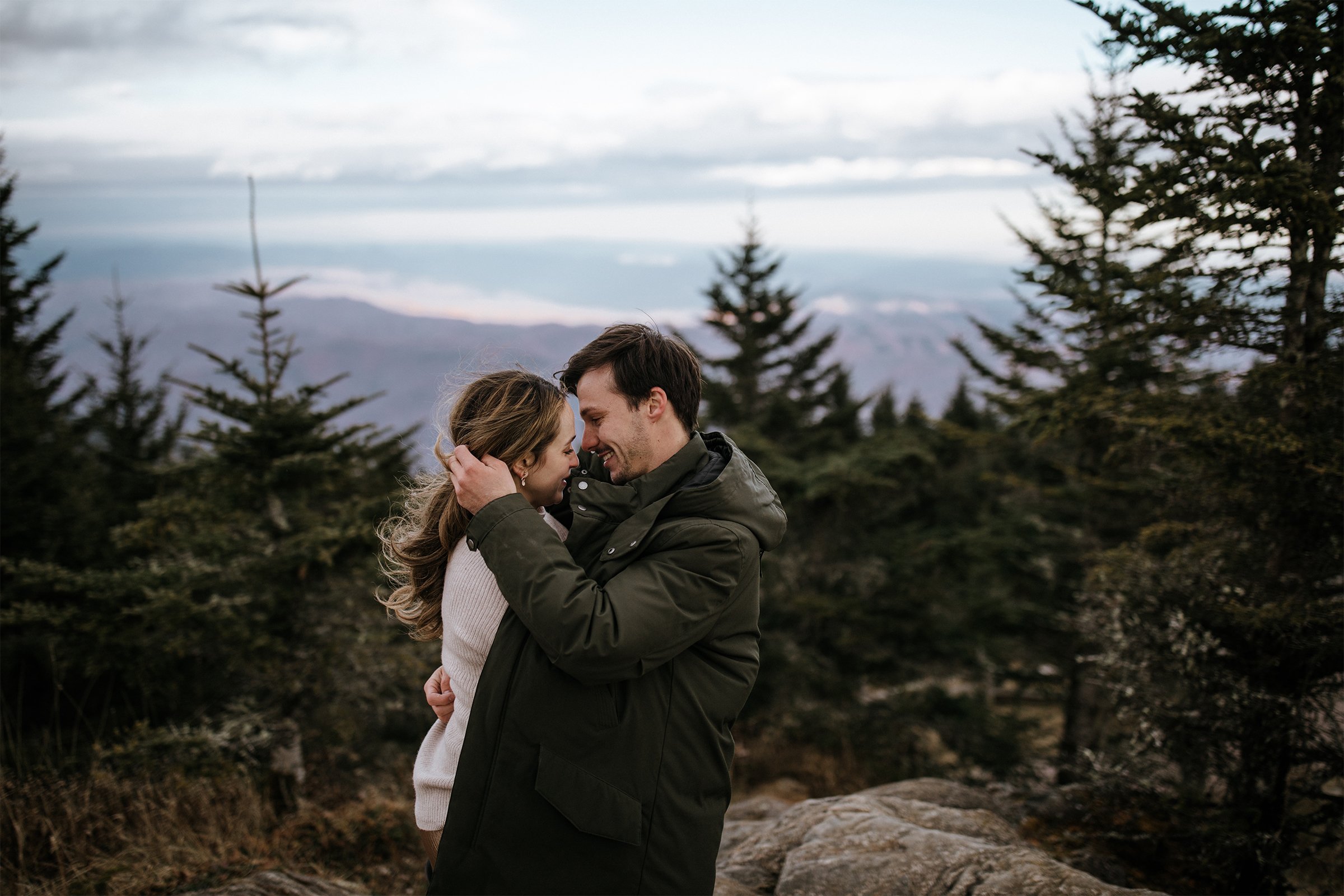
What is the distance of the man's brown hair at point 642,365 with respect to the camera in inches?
105

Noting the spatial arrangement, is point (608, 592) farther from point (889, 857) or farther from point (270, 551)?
point (270, 551)

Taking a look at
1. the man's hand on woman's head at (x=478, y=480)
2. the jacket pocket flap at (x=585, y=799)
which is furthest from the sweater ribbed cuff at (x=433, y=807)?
the man's hand on woman's head at (x=478, y=480)

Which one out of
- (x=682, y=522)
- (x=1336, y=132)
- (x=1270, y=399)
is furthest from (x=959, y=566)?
(x=682, y=522)

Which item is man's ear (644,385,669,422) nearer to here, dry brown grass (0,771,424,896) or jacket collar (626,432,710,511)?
jacket collar (626,432,710,511)

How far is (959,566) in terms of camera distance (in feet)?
56.2

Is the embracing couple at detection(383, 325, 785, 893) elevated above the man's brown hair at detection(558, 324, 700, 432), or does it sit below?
below

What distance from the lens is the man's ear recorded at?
8.75ft

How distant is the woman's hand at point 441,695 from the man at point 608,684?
17.5 inches

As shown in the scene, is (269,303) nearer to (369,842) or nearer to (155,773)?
(155,773)

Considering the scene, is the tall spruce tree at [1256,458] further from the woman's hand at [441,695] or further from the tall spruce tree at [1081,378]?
the woman's hand at [441,695]

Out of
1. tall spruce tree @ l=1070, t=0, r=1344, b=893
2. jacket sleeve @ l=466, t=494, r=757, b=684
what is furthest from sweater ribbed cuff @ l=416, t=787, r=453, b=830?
tall spruce tree @ l=1070, t=0, r=1344, b=893

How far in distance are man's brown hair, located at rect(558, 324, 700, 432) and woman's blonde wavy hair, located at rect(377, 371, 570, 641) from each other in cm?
18

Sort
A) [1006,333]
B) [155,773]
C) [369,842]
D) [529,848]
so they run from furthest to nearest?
1. [1006,333]
2. [155,773]
3. [369,842]
4. [529,848]

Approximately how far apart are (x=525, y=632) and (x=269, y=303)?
9.19 metres
